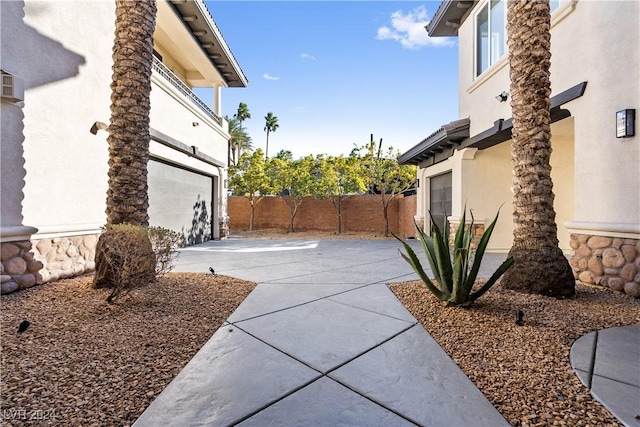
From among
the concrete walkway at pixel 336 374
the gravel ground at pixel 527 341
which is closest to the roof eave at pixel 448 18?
the gravel ground at pixel 527 341

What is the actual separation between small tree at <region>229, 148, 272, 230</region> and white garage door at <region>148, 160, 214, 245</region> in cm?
349

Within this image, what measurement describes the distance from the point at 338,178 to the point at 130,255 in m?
13.7

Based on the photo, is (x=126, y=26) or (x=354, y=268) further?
(x=354, y=268)

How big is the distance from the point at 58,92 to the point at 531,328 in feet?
25.0

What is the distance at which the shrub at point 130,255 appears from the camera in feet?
13.3

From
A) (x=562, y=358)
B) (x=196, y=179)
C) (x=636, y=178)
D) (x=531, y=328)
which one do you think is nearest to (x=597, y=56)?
(x=636, y=178)

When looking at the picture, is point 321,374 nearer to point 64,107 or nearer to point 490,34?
point 64,107

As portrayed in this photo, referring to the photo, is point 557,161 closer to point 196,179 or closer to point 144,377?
point 144,377

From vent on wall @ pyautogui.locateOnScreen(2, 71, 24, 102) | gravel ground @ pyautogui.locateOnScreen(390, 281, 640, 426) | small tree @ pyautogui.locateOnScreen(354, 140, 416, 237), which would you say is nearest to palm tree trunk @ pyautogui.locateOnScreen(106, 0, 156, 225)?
vent on wall @ pyautogui.locateOnScreen(2, 71, 24, 102)

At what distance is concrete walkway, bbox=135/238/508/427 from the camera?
202 cm

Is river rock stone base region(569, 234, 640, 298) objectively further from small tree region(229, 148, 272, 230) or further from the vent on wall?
small tree region(229, 148, 272, 230)

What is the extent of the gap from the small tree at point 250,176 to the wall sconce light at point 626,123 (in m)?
14.5

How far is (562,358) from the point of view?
8.81 ft

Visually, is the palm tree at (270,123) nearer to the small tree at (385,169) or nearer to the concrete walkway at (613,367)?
the small tree at (385,169)
